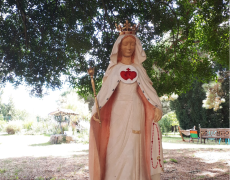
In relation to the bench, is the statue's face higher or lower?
higher

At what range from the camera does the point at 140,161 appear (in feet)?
11.6

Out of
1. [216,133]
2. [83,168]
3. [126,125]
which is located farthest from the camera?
[216,133]

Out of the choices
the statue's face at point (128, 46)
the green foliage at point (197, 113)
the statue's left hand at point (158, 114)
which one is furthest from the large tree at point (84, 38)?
the green foliage at point (197, 113)

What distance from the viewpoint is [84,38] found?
23.4 ft

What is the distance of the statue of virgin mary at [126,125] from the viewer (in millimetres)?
3478

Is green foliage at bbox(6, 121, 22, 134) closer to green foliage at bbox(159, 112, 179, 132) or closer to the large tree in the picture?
green foliage at bbox(159, 112, 179, 132)

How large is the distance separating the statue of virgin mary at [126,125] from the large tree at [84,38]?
3.24 metres

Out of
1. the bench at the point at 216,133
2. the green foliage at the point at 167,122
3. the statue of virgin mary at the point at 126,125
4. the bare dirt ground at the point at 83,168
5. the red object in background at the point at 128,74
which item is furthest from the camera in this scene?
the green foliage at the point at 167,122

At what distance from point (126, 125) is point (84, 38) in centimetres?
425

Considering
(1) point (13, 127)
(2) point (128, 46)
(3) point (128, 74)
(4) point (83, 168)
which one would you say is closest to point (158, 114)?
(3) point (128, 74)

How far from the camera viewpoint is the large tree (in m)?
6.99

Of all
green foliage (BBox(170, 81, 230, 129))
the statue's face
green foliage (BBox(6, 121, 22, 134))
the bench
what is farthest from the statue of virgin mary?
green foliage (BBox(6, 121, 22, 134))

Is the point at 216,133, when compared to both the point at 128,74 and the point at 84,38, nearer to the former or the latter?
the point at 84,38

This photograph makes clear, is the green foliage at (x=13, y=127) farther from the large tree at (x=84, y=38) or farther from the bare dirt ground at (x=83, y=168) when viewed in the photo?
the large tree at (x=84, y=38)
